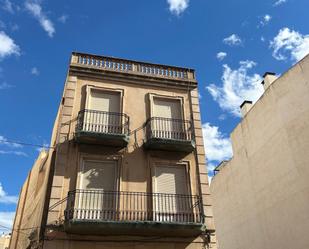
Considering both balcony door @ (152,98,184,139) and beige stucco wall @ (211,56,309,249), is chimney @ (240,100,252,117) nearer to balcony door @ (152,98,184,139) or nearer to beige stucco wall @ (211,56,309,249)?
beige stucco wall @ (211,56,309,249)

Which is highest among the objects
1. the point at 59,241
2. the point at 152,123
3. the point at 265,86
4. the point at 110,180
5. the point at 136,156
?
the point at 265,86

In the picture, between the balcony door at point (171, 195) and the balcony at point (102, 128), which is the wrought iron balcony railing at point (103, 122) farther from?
the balcony door at point (171, 195)

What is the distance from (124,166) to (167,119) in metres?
2.81

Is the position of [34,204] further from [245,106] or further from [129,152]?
[245,106]

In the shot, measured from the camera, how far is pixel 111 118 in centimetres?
1277

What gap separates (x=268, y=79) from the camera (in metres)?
19.7

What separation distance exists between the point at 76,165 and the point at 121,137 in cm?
190

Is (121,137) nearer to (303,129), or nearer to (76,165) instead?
(76,165)

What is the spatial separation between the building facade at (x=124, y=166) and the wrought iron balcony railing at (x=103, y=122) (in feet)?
0.13

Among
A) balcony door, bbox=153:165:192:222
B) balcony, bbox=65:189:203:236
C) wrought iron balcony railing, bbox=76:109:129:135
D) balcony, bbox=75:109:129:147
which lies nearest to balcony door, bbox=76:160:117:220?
balcony, bbox=65:189:203:236

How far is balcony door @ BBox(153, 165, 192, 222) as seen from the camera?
445 inches

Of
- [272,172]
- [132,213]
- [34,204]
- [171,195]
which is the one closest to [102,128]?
[132,213]

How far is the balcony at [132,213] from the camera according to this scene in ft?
33.1

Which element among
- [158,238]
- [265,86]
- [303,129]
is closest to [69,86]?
[158,238]
